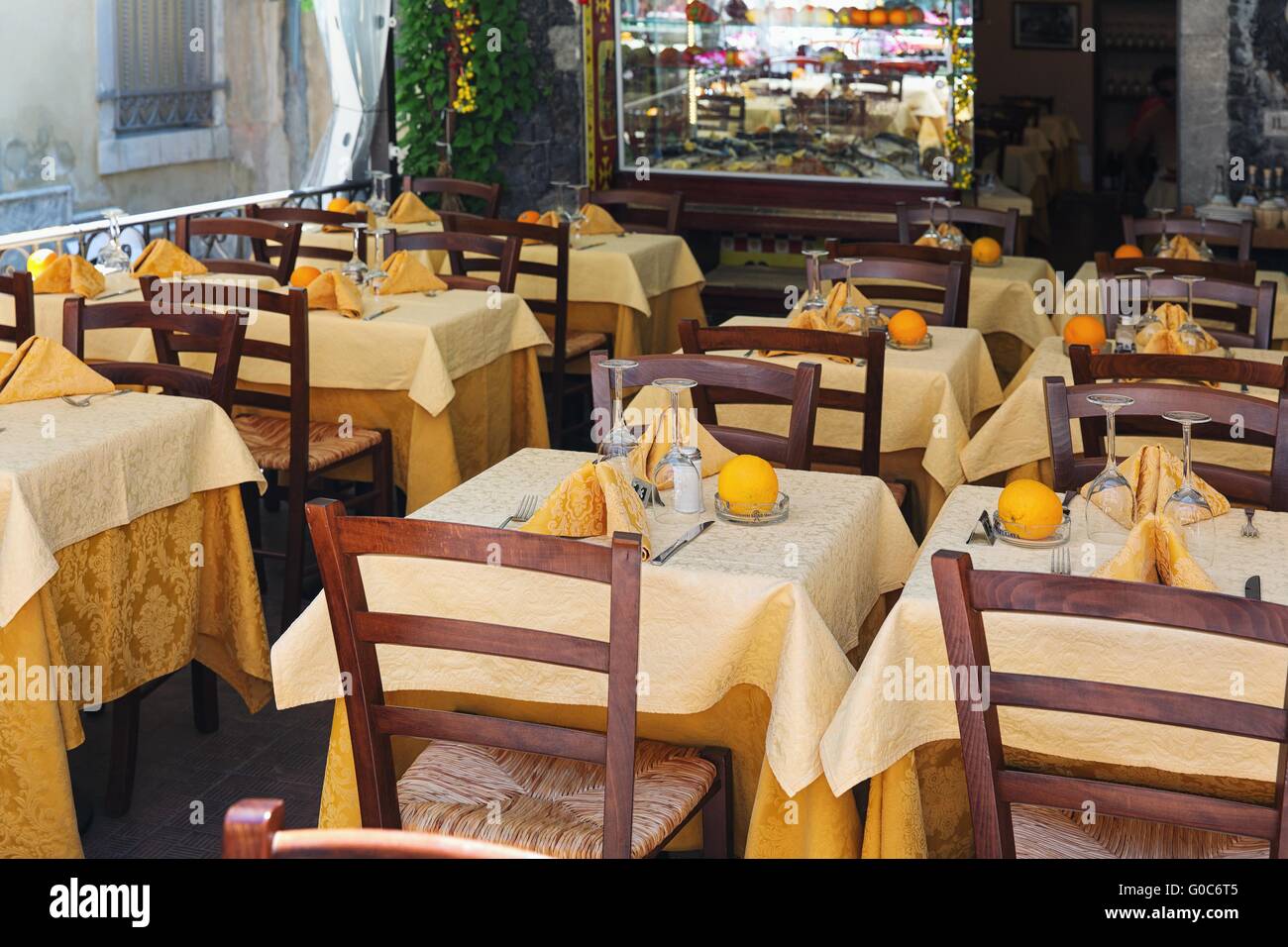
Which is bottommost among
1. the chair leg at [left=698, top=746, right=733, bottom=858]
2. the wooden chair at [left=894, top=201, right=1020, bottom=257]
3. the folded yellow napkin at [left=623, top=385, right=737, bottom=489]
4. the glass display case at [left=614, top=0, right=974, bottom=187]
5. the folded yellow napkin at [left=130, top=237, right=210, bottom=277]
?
the chair leg at [left=698, top=746, right=733, bottom=858]

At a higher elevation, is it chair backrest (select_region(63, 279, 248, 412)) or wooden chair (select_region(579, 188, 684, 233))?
wooden chair (select_region(579, 188, 684, 233))

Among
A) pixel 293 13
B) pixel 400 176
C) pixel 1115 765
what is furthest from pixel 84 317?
pixel 293 13

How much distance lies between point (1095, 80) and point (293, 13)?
7047 millimetres

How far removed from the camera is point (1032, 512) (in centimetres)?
244

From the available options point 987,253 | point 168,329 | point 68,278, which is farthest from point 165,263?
point 987,253

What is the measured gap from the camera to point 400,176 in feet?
28.2

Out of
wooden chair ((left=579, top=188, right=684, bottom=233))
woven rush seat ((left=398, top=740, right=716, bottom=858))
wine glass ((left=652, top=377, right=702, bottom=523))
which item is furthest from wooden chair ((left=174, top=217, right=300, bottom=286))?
woven rush seat ((left=398, top=740, right=716, bottom=858))

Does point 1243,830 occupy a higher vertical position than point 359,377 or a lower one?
lower

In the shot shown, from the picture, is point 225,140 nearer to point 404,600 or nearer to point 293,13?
point 293,13

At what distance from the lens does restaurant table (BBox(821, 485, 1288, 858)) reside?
206cm

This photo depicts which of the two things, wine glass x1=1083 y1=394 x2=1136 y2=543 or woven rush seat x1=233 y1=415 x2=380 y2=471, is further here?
woven rush seat x1=233 y1=415 x2=380 y2=471

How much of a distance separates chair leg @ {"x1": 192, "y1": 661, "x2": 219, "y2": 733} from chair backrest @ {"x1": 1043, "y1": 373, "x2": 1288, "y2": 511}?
6.43 feet

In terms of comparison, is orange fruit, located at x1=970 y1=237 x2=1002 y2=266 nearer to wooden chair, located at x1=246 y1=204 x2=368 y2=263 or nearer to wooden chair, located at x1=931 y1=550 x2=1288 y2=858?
wooden chair, located at x1=246 y1=204 x2=368 y2=263

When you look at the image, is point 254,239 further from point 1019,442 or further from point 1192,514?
point 1192,514
